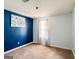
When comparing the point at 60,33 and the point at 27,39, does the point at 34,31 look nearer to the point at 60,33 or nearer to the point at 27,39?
the point at 27,39

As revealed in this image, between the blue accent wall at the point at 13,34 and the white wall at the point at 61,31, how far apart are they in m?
1.69

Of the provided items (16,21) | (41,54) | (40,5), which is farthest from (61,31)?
(16,21)

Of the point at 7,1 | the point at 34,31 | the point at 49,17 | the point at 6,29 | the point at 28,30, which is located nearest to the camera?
the point at 7,1

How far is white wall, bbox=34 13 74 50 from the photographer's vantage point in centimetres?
398

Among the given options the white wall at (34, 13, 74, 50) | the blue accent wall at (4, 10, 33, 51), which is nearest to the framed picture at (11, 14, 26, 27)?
the blue accent wall at (4, 10, 33, 51)

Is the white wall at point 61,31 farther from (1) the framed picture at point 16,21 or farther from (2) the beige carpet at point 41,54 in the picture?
(1) the framed picture at point 16,21

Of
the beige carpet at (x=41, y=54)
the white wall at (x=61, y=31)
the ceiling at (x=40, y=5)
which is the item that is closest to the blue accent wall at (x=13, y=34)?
the beige carpet at (x=41, y=54)

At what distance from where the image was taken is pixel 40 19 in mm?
5262

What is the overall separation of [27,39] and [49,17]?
7.45 ft

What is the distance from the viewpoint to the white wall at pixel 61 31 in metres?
3.98

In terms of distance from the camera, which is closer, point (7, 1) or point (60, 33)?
point (7, 1)

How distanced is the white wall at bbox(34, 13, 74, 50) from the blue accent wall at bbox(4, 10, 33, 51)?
169 centimetres

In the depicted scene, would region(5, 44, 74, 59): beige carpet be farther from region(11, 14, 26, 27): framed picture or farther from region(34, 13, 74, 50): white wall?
region(11, 14, 26, 27): framed picture
